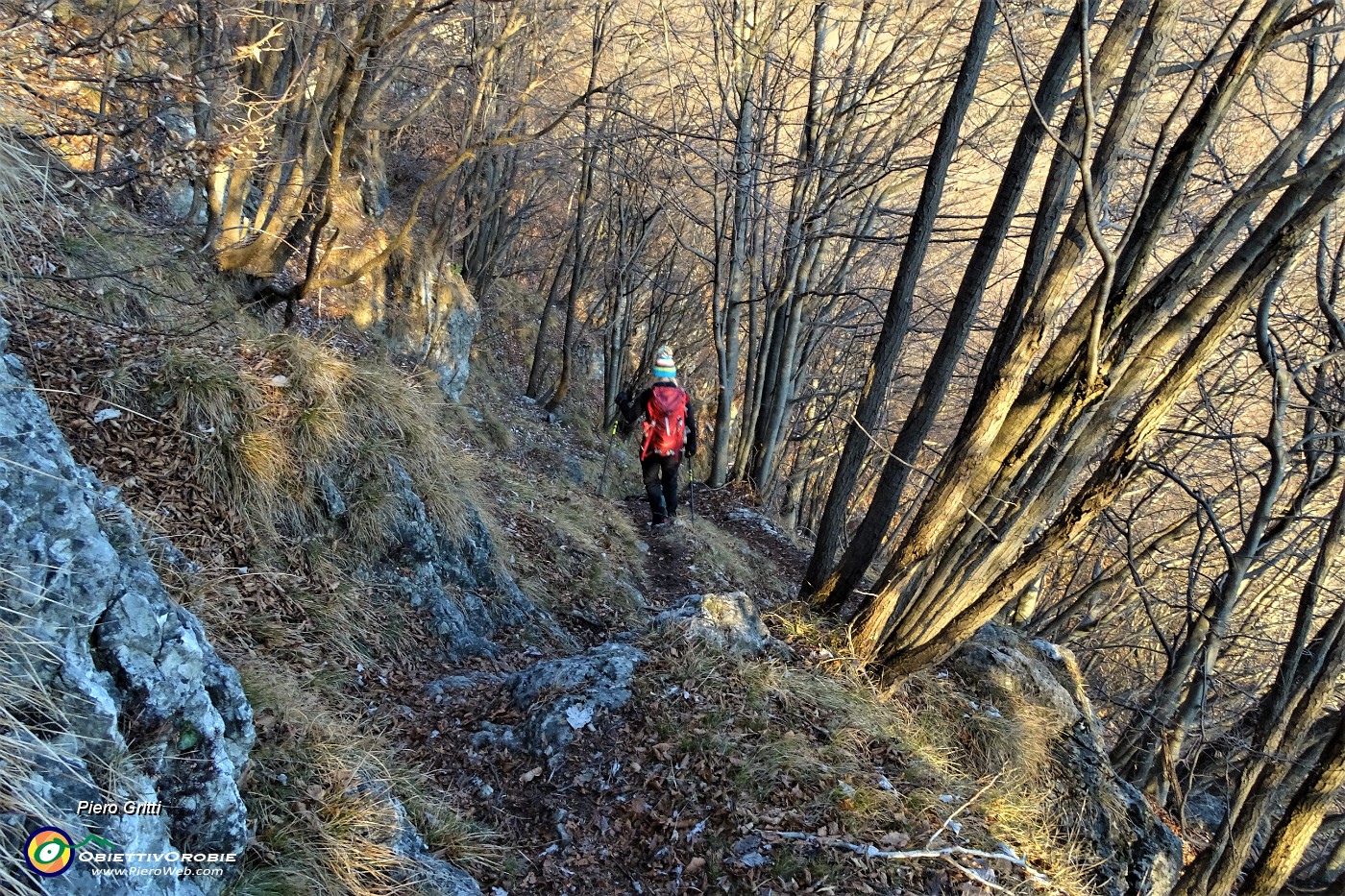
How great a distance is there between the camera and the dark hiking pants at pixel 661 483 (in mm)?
8891

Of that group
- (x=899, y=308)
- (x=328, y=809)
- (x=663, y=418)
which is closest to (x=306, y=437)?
(x=328, y=809)

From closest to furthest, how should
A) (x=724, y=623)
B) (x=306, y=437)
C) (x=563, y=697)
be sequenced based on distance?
(x=563, y=697)
(x=724, y=623)
(x=306, y=437)

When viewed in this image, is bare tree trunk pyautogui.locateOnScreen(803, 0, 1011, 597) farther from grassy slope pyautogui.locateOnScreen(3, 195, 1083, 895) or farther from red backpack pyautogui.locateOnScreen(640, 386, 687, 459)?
red backpack pyautogui.locateOnScreen(640, 386, 687, 459)

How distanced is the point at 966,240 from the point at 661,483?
5.09m

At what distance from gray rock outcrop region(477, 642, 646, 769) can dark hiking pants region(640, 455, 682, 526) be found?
4425 mm

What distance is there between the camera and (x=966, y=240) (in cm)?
558

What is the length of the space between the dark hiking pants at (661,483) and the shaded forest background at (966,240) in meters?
2.25

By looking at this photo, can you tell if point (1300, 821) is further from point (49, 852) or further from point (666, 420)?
point (49, 852)

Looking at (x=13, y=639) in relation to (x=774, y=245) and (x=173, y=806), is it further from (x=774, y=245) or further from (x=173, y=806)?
(x=774, y=245)

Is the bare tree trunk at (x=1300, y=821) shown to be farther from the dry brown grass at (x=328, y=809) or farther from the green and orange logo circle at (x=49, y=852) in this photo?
the green and orange logo circle at (x=49, y=852)

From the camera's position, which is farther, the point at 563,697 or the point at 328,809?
the point at 563,697

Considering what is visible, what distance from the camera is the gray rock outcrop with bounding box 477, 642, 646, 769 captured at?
398 cm

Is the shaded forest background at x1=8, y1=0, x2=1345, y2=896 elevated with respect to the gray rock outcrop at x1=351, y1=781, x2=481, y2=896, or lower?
elevated

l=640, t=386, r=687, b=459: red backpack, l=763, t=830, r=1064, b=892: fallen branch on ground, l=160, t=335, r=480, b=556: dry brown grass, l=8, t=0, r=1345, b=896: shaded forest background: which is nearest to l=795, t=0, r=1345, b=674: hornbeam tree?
l=8, t=0, r=1345, b=896: shaded forest background
